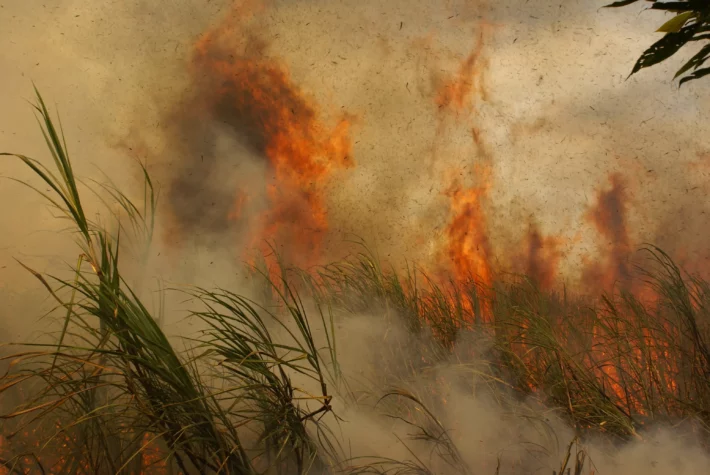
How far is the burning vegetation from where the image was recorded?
1.19m

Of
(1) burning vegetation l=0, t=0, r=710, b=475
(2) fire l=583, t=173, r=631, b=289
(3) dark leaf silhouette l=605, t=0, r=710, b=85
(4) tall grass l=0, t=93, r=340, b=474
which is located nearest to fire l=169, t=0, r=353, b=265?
(1) burning vegetation l=0, t=0, r=710, b=475

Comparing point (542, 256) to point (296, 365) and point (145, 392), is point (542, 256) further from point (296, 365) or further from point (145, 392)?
point (145, 392)

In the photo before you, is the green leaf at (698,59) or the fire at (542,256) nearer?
the green leaf at (698,59)

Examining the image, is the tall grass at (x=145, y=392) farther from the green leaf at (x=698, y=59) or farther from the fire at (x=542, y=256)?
the fire at (x=542, y=256)

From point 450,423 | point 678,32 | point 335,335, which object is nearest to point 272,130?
point 335,335

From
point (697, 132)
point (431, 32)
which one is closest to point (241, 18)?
point (431, 32)

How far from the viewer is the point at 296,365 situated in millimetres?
1161

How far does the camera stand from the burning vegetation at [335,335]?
1.19m

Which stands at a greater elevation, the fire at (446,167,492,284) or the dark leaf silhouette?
the dark leaf silhouette

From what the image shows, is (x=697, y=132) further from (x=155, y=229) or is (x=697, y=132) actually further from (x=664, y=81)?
(x=155, y=229)

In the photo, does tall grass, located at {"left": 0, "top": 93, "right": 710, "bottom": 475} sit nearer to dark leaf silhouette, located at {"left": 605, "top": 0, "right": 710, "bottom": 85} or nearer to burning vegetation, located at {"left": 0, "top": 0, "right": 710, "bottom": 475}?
burning vegetation, located at {"left": 0, "top": 0, "right": 710, "bottom": 475}

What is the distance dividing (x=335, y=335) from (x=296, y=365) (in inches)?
26.2

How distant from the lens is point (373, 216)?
219cm

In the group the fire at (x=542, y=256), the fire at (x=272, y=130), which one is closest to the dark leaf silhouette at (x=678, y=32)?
the fire at (x=272, y=130)
